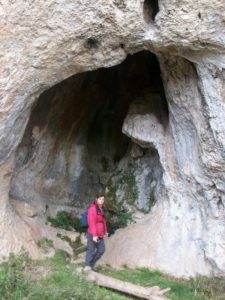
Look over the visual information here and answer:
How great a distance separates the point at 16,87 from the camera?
6656 mm

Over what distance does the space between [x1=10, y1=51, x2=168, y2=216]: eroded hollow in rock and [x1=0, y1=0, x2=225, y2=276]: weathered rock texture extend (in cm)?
3

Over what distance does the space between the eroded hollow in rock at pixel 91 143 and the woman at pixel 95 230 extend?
92.6 inches

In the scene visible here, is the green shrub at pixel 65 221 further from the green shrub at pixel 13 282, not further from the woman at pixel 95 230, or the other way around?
the green shrub at pixel 13 282

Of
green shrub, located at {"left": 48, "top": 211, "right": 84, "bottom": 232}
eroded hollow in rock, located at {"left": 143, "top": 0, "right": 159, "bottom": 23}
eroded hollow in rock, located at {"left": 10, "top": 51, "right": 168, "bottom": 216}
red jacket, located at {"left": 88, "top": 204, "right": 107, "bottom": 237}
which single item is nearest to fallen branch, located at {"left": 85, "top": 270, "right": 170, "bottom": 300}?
red jacket, located at {"left": 88, "top": 204, "right": 107, "bottom": 237}

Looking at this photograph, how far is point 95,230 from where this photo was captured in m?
7.09

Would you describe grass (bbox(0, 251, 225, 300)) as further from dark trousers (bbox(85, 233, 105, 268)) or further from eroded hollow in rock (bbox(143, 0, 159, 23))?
eroded hollow in rock (bbox(143, 0, 159, 23))

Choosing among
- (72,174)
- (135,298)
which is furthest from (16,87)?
(72,174)

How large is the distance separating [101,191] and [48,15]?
210 inches

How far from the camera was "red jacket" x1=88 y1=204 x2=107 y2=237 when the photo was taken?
707cm

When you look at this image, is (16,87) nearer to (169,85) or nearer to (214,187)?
(169,85)

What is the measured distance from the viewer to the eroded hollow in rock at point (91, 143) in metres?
9.42

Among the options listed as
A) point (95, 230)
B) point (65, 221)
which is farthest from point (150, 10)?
point (65, 221)

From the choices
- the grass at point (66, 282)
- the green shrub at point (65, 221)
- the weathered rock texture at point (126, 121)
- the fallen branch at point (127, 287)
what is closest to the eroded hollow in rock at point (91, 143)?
the weathered rock texture at point (126, 121)

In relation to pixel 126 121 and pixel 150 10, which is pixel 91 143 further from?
pixel 150 10
